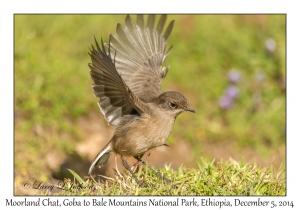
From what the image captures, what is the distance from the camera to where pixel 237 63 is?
10234mm

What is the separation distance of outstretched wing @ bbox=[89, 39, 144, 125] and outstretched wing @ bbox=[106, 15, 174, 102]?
0.50m

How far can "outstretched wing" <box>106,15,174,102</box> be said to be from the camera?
21.3 feet

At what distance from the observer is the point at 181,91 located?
9484mm

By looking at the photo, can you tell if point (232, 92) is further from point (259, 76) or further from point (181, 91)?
point (181, 91)

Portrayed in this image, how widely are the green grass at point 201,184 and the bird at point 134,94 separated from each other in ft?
0.81

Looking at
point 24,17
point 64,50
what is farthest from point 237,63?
point 24,17

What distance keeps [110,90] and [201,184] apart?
5.17ft

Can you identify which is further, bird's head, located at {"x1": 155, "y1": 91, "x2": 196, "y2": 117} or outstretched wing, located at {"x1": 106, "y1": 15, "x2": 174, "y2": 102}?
outstretched wing, located at {"x1": 106, "y1": 15, "x2": 174, "y2": 102}

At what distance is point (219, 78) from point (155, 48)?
3379 mm

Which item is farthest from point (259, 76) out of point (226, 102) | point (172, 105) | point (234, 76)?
point (172, 105)

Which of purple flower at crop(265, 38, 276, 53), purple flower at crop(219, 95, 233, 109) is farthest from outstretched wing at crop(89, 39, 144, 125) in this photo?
purple flower at crop(265, 38, 276, 53)

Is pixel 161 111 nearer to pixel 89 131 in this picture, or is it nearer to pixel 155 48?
pixel 155 48

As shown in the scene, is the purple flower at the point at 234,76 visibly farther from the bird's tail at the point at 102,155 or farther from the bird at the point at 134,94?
the bird's tail at the point at 102,155

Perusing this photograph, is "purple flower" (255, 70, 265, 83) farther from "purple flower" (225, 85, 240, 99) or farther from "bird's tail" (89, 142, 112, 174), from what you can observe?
"bird's tail" (89, 142, 112, 174)
